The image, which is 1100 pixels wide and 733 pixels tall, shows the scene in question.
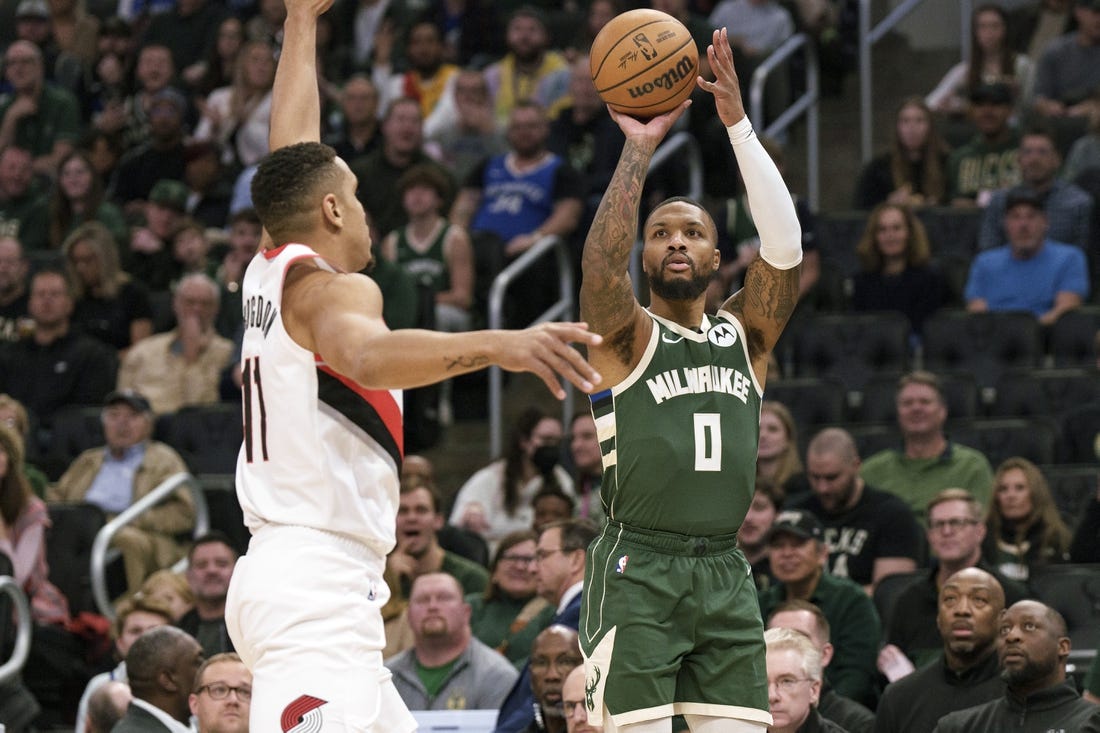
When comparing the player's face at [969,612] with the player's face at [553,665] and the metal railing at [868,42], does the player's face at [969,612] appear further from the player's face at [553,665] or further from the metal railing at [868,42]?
the metal railing at [868,42]

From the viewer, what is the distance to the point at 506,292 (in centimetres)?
1212

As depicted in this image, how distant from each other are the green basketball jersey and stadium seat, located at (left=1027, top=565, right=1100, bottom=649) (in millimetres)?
3553

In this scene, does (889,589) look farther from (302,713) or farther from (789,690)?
(302,713)

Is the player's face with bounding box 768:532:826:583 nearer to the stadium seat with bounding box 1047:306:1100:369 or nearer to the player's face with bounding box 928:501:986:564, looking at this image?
the player's face with bounding box 928:501:986:564

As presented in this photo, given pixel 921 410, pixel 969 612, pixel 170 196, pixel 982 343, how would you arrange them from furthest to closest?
pixel 170 196 < pixel 982 343 < pixel 921 410 < pixel 969 612

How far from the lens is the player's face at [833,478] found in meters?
9.03

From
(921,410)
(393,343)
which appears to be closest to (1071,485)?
(921,410)

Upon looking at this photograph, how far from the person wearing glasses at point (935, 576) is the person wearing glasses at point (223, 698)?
3022 mm

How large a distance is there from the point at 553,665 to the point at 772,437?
296cm

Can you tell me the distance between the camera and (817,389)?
34.7 feet

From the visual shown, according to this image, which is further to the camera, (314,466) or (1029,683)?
(1029,683)

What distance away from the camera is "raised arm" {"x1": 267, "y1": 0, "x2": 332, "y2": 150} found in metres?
5.22

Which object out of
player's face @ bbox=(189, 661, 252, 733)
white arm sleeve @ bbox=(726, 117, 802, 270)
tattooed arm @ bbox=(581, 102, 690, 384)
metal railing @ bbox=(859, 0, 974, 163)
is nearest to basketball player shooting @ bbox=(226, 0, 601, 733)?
tattooed arm @ bbox=(581, 102, 690, 384)

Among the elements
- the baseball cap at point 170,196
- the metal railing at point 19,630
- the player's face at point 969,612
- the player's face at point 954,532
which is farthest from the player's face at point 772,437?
the baseball cap at point 170,196
